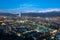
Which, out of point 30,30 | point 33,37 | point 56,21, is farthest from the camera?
point 56,21

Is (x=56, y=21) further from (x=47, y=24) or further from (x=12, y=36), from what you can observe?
(x=12, y=36)

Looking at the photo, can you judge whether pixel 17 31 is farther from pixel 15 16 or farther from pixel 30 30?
pixel 15 16

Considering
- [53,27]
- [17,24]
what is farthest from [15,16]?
[53,27]

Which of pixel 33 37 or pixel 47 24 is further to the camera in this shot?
pixel 47 24

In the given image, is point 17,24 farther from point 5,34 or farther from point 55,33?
point 55,33

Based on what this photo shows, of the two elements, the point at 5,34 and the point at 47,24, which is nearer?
the point at 5,34

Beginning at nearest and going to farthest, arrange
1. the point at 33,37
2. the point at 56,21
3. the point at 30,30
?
the point at 33,37
the point at 30,30
the point at 56,21

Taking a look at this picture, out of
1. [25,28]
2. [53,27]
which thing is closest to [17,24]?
[25,28]

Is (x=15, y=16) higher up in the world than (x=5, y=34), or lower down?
higher up

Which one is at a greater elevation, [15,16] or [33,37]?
[15,16]
